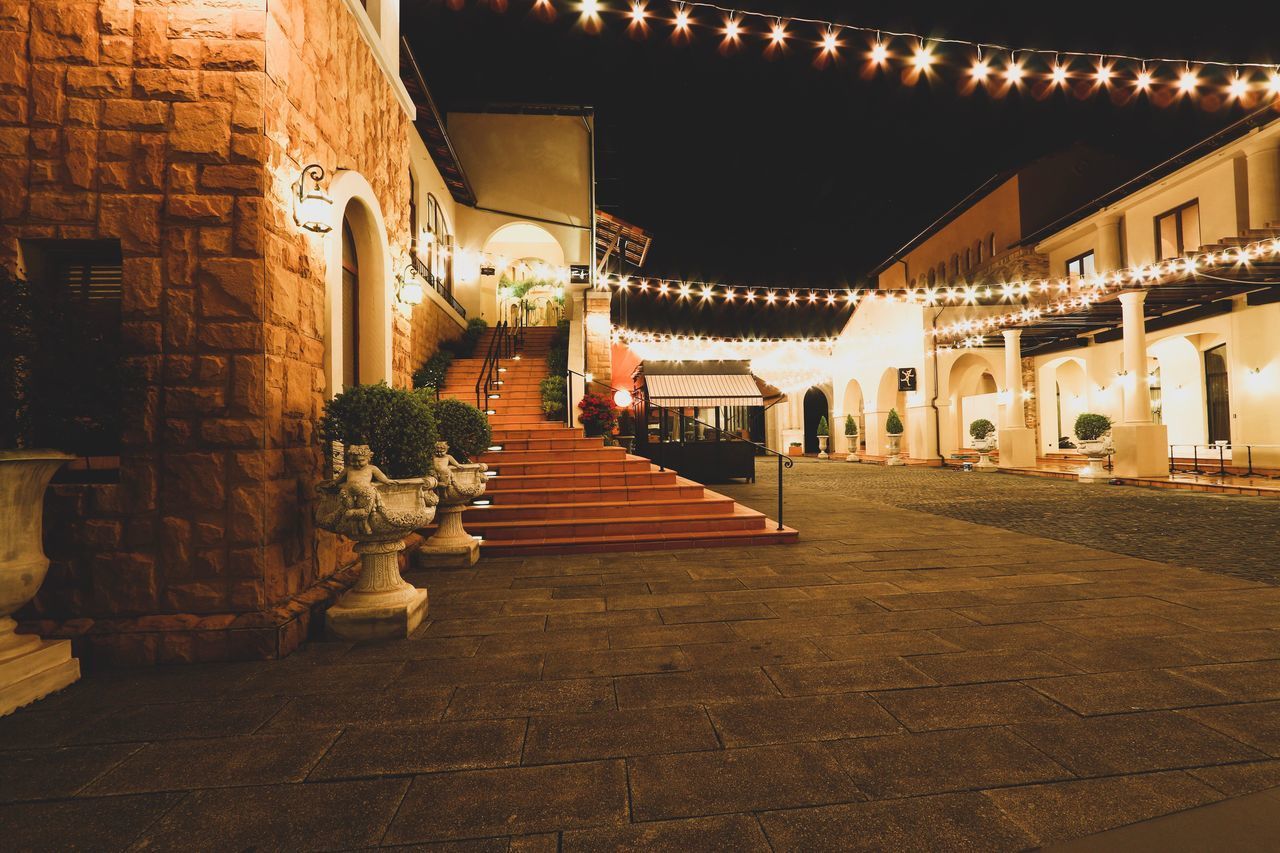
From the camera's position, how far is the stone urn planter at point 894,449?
22469mm

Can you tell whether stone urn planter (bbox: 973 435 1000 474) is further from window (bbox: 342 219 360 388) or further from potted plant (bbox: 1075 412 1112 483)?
window (bbox: 342 219 360 388)

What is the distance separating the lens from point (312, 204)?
4.18m

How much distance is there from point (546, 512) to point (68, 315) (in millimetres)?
4791

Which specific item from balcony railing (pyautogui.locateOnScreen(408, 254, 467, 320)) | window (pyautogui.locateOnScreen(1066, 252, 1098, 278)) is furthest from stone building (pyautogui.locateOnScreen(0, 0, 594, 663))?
window (pyautogui.locateOnScreen(1066, 252, 1098, 278))

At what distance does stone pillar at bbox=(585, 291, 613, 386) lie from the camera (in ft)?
43.5

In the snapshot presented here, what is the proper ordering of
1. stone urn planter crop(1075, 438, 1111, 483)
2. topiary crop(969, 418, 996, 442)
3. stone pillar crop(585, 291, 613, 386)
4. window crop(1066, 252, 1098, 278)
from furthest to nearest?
topiary crop(969, 418, 996, 442) → window crop(1066, 252, 1098, 278) → stone urn planter crop(1075, 438, 1111, 483) → stone pillar crop(585, 291, 613, 386)

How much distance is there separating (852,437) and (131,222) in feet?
82.3

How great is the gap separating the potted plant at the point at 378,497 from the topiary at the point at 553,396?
659 cm

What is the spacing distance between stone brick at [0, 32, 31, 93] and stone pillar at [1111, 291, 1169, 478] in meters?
17.3

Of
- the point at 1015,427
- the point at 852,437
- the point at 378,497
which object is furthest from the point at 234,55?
the point at 852,437

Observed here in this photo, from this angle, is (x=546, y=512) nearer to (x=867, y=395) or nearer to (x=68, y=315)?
(x=68, y=315)

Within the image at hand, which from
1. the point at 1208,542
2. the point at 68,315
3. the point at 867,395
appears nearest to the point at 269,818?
the point at 68,315

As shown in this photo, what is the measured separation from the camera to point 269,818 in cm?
204

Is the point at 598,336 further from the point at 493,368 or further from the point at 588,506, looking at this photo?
the point at 588,506
